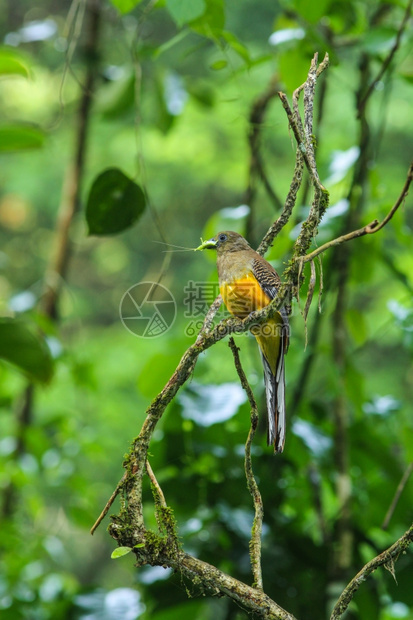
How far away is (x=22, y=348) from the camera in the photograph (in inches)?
72.6

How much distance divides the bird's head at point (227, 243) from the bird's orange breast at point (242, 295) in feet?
0.54

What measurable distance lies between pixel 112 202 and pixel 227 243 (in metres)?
0.45

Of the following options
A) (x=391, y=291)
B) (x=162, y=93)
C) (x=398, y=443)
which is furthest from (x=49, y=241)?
(x=398, y=443)

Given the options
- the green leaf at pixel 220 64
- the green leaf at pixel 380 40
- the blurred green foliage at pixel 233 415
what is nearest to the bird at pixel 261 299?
the blurred green foliage at pixel 233 415

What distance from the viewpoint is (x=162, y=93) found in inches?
109

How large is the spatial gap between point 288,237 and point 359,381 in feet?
2.32

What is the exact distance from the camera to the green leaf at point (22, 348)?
1.82m

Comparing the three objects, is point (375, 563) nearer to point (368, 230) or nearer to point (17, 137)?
point (368, 230)

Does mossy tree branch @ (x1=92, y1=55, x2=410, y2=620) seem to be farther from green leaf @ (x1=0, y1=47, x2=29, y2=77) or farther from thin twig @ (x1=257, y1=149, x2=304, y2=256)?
green leaf @ (x1=0, y1=47, x2=29, y2=77)

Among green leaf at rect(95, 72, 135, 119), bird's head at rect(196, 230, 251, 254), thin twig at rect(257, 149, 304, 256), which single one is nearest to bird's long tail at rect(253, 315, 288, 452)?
bird's head at rect(196, 230, 251, 254)

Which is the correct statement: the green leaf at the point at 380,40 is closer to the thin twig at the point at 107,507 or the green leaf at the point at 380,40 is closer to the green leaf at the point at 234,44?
the green leaf at the point at 234,44

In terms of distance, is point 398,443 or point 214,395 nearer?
point 214,395

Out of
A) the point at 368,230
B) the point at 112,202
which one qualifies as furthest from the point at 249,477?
the point at 112,202

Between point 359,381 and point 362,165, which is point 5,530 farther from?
point 362,165
